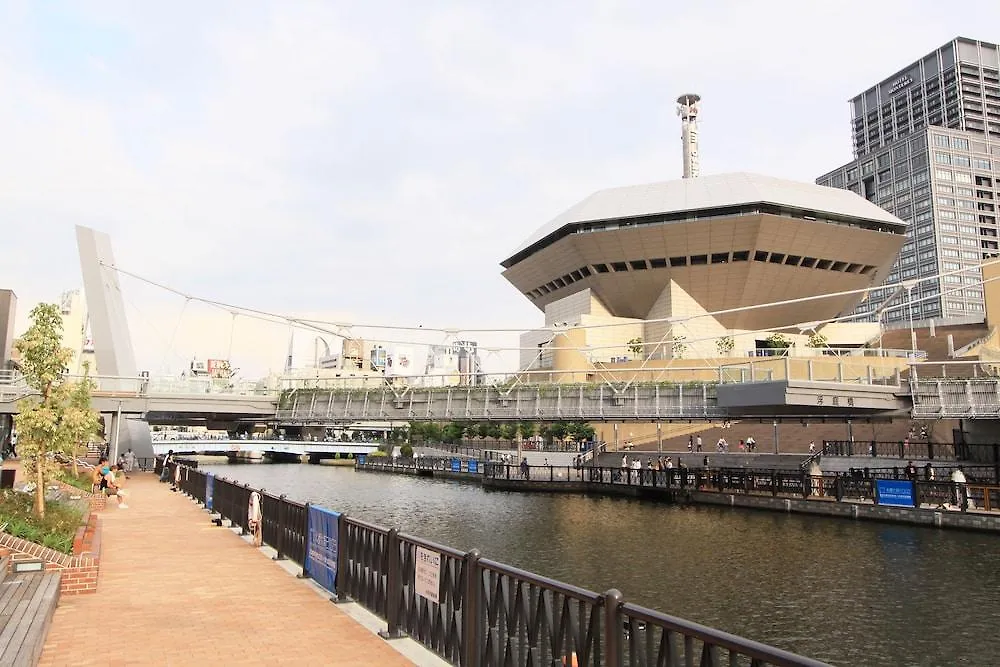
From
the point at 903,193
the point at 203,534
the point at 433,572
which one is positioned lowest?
the point at 203,534

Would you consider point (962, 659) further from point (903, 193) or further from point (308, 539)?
point (903, 193)

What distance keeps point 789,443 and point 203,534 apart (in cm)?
5000

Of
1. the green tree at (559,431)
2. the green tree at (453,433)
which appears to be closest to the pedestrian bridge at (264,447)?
the green tree at (453,433)

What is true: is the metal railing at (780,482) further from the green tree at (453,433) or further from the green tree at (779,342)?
the green tree at (453,433)

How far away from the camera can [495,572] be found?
6984 mm

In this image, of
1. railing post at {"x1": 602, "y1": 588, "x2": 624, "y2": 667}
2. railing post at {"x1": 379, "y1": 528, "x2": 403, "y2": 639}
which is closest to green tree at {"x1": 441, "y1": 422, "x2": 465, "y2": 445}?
railing post at {"x1": 379, "y1": 528, "x2": 403, "y2": 639}

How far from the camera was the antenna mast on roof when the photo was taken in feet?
385

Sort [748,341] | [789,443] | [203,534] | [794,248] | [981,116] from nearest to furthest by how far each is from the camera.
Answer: [203,534], [789,443], [794,248], [748,341], [981,116]

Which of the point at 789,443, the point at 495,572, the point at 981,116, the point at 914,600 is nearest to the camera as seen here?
the point at 495,572

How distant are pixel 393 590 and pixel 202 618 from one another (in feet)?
9.67

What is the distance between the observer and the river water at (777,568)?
45.5ft

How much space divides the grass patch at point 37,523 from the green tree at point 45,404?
1.98 feet

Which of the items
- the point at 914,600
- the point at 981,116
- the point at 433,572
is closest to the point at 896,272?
the point at 981,116

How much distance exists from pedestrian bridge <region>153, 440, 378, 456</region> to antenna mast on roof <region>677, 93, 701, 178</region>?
68.8 metres
